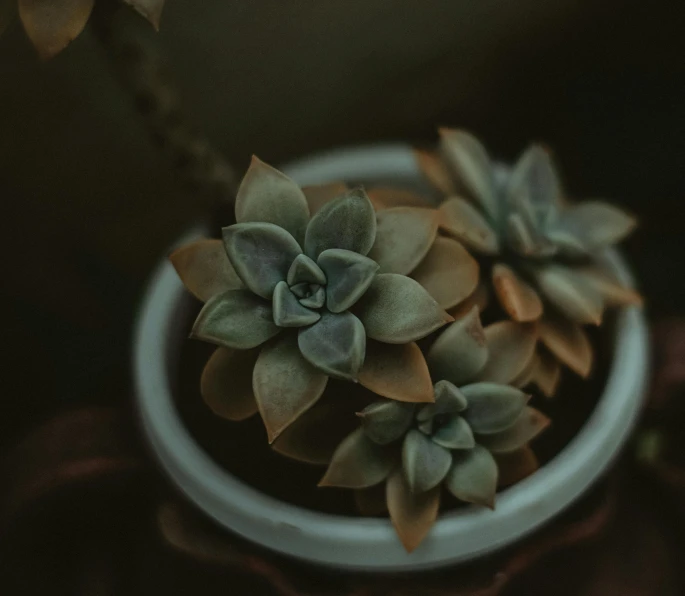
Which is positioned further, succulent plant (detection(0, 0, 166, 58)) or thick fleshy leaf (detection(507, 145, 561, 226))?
thick fleshy leaf (detection(507, 145, 561, 226))

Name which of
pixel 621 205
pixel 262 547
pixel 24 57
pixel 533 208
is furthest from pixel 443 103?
pixel 262 547

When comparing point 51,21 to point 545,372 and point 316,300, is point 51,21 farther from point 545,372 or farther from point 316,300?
point 545,372

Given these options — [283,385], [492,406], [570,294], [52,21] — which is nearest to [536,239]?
[570,294]

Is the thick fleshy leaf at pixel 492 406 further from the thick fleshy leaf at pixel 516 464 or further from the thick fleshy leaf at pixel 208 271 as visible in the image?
the thick fleshy leaf at pixel 208 271

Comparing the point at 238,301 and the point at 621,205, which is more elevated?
the point at 238,301

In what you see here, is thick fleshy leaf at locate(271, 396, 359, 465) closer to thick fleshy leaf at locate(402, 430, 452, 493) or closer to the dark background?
thick fleshy leaf at locate(402, 430, 452, 493)

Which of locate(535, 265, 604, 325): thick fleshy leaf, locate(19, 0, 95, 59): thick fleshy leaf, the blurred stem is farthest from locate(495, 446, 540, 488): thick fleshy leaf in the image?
locate(19, 0, 95, 59): thick fleshy leaf

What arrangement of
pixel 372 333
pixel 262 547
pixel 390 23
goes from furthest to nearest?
pixel 390 23 → pixel 262 547 → pixel 372 333

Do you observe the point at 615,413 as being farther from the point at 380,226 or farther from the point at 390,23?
the point at 390,23
